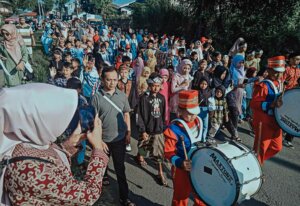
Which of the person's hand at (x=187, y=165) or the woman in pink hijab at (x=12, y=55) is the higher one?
the woman in pink hijab at (x=12, y=55)

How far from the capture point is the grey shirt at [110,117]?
3.75 metres

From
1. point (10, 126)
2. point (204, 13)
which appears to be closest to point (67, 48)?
point (10, 126)

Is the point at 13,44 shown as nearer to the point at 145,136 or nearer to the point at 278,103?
the point at 145,136

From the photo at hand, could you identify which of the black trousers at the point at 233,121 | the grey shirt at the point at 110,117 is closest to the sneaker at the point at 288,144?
the black trousers at the point at 233,121

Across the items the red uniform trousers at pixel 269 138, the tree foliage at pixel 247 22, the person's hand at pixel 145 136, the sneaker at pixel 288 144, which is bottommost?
the sneaker at pixel 288 144

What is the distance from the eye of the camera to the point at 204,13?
61.5 ft

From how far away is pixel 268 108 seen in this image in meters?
4.18

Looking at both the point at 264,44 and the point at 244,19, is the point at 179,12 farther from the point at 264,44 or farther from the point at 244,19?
the point at 264,44

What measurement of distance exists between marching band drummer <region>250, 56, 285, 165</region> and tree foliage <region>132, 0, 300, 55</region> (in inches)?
435

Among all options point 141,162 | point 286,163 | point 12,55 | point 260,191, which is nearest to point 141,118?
point 141,162

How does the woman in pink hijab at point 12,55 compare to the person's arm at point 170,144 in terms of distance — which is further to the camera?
the woman in pink hijab at point 12,55

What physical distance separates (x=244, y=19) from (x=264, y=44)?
2237 millimetres

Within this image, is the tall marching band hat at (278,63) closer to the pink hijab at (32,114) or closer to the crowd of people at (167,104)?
the crowd of people at (167,104)

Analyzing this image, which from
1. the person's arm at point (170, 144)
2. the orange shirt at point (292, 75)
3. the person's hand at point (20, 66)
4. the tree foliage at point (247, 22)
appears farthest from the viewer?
the tree foliage at point (247, 22)
